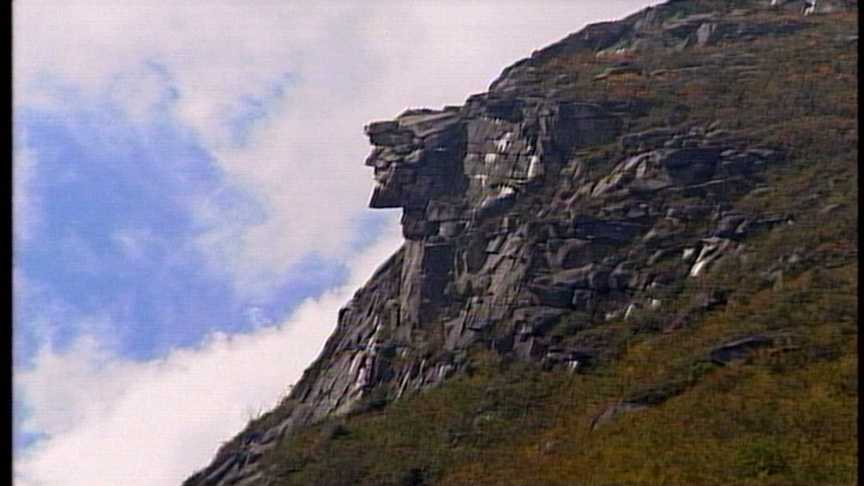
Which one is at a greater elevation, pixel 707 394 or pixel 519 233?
pixel 519 233

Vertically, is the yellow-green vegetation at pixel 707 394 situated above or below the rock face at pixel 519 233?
below

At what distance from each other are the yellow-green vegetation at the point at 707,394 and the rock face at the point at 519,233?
0.63 meters

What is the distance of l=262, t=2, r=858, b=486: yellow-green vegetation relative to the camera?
18453 millimetres

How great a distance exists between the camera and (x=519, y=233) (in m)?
30.1

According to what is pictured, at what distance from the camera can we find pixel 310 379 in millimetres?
33281

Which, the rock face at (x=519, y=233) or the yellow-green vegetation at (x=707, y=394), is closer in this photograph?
the yellow-green vegetation at (x=707, y=394)

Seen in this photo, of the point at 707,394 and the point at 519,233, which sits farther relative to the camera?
the point at 519,233

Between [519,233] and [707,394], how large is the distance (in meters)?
10.1

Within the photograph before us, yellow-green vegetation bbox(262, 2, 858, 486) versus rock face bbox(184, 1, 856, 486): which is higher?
rock face bbox(184, 1, 856, 486)

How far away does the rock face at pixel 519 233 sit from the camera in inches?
1071

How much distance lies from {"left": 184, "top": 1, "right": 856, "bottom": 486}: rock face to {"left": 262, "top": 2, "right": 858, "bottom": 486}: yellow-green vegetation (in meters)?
0.63

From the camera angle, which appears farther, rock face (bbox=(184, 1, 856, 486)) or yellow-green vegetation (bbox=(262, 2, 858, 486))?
rock face (bbox=(184, 1, 856, 486))
